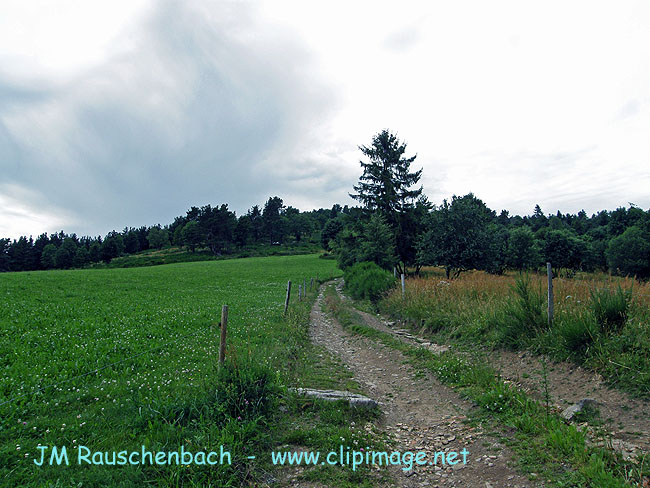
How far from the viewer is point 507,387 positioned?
20.8 feet

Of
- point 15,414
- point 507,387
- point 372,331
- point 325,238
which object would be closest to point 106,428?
point 15,414

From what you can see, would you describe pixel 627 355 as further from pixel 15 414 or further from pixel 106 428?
pixel 15 414

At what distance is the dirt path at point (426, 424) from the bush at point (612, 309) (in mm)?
3536

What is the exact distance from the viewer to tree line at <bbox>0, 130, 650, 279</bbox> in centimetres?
2669

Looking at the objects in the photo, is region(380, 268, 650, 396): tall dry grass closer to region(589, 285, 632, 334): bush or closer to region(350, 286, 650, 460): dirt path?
region(589, 285, 632, 334): bush

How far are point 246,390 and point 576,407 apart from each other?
525cm

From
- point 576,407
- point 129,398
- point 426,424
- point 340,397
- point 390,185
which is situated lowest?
point 426,424

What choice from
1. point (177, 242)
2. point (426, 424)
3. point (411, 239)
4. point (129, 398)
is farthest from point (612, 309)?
point (177, 242)

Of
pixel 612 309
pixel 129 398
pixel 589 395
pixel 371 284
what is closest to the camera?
pixel 129 398

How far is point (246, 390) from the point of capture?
17.9 feet

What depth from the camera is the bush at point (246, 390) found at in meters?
5.23

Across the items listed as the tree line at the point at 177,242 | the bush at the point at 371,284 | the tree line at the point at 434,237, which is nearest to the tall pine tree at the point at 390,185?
the tree line at the point at 434,237

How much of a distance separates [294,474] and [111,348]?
23.6ft

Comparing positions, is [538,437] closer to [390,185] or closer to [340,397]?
[340,397]
